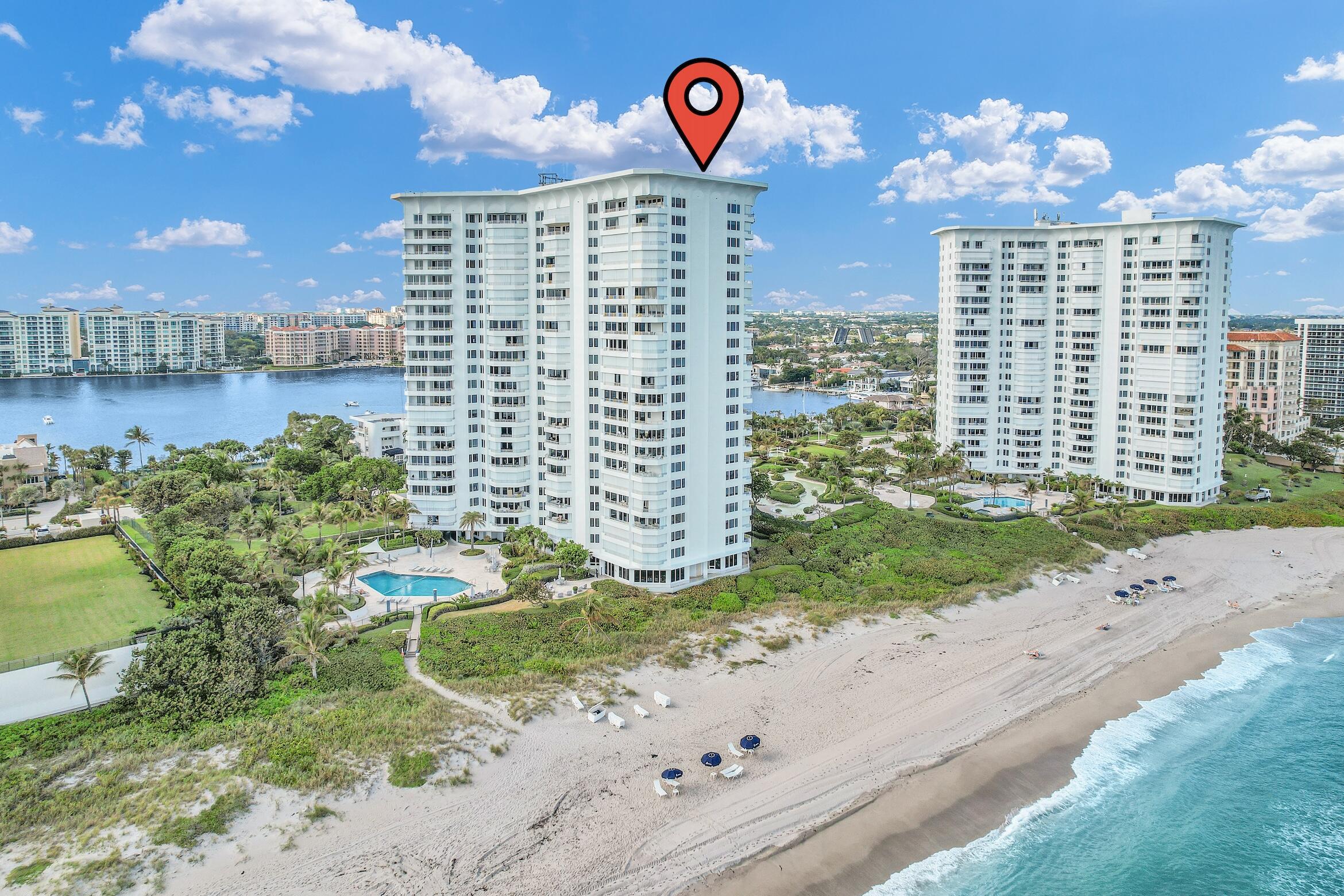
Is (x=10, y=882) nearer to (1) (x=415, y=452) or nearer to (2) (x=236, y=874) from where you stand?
(2) (x=236, y=874)

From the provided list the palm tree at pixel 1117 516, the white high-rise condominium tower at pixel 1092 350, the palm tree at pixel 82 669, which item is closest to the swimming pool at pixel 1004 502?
the white high-rise condominium tower at pixel 1092 350

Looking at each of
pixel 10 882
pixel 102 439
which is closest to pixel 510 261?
pixel 10 882

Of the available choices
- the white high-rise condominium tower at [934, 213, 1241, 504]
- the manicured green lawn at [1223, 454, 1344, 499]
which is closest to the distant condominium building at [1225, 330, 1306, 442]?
the manicured green lawn at [1223, 454, 1344, 499]

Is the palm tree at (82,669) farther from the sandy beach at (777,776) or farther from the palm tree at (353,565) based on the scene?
the palm tree at (353,565)

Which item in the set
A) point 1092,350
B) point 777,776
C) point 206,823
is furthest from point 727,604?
point 1092,350

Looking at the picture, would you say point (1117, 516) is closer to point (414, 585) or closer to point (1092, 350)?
point (1092, 350)

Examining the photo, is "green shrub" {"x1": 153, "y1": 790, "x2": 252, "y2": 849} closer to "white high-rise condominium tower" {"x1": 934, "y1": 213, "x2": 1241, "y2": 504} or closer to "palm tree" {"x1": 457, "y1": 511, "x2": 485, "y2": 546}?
"palm tree" {"x1": 457, "y1": 511, "x2": 485, "y2": 546}
